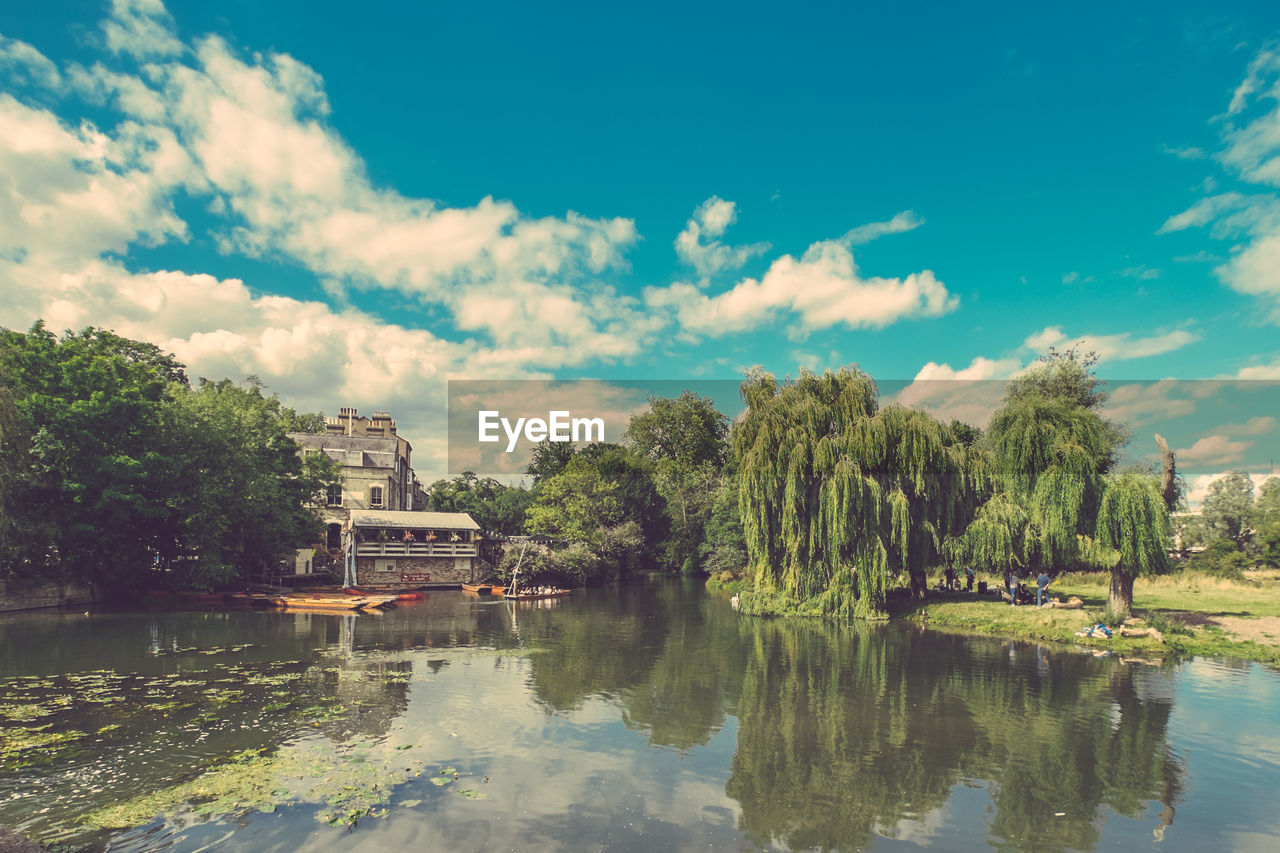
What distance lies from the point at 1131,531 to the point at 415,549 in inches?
1616

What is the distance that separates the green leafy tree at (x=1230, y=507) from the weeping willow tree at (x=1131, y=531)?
38.5m

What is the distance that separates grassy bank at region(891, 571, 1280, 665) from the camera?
2183 centimetres

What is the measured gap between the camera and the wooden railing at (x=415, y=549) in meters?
46.8

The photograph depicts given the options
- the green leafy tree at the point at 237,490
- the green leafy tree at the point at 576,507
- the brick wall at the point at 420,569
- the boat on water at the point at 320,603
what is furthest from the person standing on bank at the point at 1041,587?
the green leafy tree at the point at 237,490

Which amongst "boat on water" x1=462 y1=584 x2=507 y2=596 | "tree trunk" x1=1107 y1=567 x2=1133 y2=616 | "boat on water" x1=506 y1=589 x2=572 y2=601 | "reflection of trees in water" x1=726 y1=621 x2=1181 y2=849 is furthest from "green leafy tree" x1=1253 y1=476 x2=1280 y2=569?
"boat on water" x1=462 y1=584 x2=507 y2=596

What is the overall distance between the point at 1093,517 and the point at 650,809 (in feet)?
73.4

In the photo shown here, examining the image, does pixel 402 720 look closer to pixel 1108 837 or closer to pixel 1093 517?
pixel 1108 837

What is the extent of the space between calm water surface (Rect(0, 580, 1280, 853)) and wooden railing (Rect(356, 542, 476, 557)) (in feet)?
75.3

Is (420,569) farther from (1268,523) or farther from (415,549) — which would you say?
(1268,523)

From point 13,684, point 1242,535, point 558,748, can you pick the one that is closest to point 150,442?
point 13,684

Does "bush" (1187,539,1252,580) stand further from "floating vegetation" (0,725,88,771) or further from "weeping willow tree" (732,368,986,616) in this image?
"floating vegetation" (0,725,88,771)

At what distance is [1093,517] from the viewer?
2528cm

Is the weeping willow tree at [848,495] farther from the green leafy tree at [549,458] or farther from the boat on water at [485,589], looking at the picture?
the green leafy tree at [549,458]

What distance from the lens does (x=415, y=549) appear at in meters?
48.1
